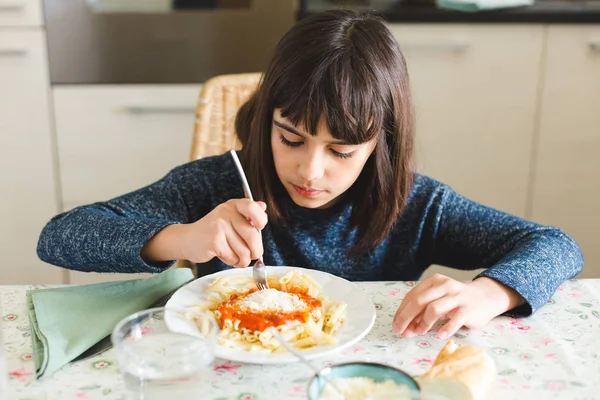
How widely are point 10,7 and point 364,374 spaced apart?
179 centimetres

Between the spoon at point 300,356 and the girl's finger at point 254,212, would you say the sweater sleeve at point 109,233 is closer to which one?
the girl's finger at point 254,212

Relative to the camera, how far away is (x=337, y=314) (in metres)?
0.86

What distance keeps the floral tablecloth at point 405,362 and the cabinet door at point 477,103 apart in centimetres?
125

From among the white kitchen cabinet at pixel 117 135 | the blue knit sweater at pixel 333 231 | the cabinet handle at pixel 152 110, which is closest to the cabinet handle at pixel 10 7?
the white kitchen cabinet at pixel 117 135

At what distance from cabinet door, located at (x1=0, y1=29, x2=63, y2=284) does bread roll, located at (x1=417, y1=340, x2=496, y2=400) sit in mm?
1707

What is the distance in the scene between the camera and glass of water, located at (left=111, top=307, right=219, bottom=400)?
65cm

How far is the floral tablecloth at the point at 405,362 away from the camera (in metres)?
0.74

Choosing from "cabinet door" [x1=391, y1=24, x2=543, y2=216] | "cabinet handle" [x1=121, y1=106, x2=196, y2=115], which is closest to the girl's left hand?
"cabinet door" [x1=391, y1=24, x2=543, y2=216]

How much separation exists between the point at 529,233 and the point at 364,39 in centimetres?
42

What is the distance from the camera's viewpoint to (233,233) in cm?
94

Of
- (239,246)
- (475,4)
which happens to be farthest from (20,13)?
(239,246)

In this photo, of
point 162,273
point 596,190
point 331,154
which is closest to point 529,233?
point 331,154

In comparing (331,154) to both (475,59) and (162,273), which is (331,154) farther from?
(475,59)

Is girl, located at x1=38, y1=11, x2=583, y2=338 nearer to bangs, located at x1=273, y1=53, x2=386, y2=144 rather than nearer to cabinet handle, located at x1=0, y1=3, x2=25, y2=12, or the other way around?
bangs, located at x1=273, y1=53, x2=386, y2=144
